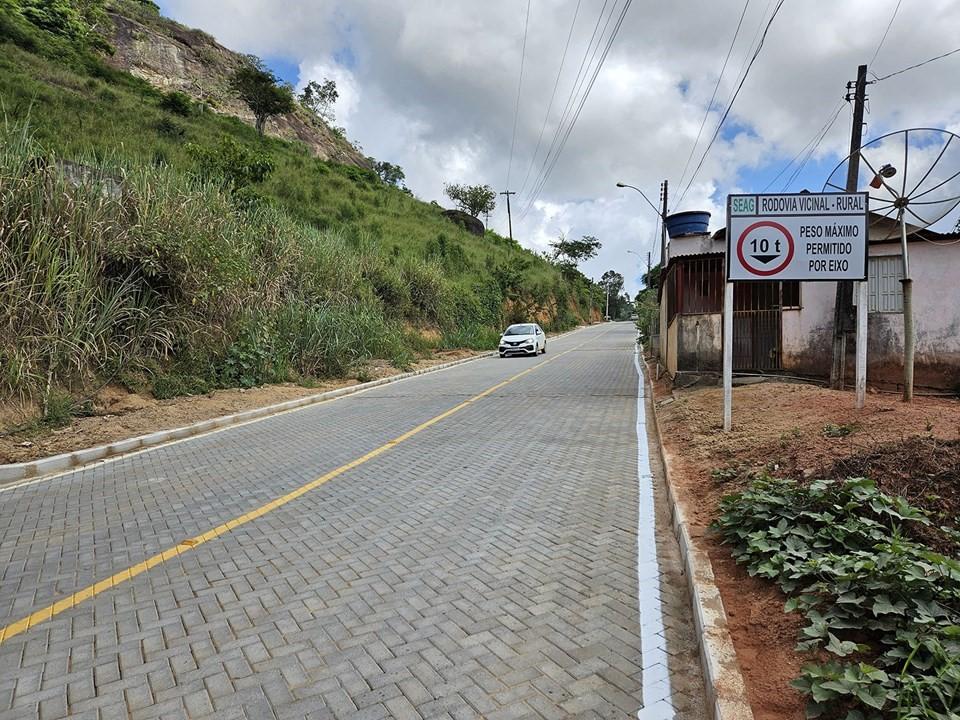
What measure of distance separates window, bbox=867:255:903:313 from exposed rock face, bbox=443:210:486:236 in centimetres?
5178

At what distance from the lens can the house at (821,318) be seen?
1207 cm

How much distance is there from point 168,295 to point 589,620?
496 inches

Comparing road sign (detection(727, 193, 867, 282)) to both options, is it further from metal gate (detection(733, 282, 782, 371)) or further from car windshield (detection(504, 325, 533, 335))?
car windshield (detection(504, 325, 533, 335))

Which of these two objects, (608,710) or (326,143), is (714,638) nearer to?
(608,710)

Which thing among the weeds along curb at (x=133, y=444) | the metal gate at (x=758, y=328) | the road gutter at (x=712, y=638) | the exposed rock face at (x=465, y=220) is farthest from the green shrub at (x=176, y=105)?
the road gutter at (x=712, y=638)

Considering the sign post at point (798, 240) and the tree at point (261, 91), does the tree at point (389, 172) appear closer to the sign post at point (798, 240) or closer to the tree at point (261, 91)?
the tree at point (261, 91)

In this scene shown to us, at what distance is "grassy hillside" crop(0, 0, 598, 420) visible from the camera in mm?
10602

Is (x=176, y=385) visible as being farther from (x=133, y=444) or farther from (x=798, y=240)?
(x=798, y=240)

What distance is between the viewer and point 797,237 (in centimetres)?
843

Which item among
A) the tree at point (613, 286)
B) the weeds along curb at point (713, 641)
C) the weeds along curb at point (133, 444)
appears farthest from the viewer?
the tree at point (613, 286)

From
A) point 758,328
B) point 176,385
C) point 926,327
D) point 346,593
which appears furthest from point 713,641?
point 176,385

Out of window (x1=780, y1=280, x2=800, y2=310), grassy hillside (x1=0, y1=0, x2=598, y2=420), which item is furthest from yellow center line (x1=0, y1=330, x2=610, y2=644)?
window (x1=780, y1=280, x2=800, y2=310)

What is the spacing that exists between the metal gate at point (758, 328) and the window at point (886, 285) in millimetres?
1771

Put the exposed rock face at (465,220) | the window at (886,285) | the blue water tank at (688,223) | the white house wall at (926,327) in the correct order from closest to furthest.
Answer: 1. the white house wall at (926,327)
2. the window at (886,285)
3. the blue water tank at (688,223)
4. the exposed rock face at (465,220)
